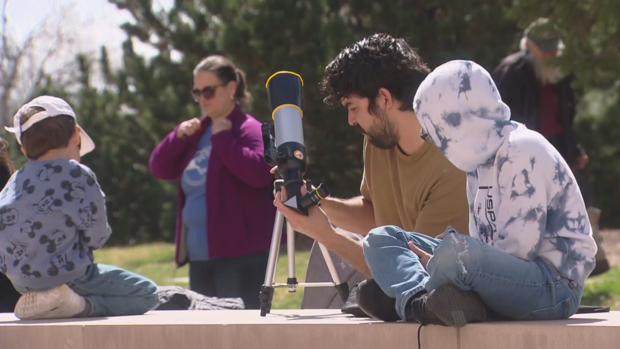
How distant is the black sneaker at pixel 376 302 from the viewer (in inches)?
121

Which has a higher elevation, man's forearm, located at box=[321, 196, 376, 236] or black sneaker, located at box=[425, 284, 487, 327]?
man's forearm, located at box=[321, 196, 376, 236]

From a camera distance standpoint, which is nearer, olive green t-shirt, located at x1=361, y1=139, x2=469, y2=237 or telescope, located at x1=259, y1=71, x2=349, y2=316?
telescope, located at x1=259, y1=71, x2=349, y2=316

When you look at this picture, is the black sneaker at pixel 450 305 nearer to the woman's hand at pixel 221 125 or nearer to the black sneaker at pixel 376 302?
the black sneaker at pixel 376 302

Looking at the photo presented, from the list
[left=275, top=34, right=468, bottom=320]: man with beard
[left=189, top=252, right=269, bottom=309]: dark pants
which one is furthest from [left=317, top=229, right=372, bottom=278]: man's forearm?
[left=189, top=252, right=269, bottom=309]: dark pants

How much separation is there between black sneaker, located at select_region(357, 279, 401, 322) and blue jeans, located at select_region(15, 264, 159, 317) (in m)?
1.35

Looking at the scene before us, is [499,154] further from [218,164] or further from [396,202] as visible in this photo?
[218,164]

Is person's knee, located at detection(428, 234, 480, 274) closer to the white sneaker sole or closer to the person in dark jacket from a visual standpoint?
the white sneaker sole

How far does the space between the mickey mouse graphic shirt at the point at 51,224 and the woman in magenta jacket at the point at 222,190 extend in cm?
128

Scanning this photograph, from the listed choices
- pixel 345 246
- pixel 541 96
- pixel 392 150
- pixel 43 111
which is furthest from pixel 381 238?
pixel 541 96

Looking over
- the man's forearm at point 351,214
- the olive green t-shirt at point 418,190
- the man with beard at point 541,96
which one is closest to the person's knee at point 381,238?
the olive green t-shirt at point 418,190

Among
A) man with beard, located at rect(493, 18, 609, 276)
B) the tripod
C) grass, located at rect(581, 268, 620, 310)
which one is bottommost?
grass, located at rect(581, 268, 620, 310)

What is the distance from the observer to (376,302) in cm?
308

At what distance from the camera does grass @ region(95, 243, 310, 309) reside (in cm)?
776

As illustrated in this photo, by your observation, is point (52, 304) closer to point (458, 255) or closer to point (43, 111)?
point (43, 111)
